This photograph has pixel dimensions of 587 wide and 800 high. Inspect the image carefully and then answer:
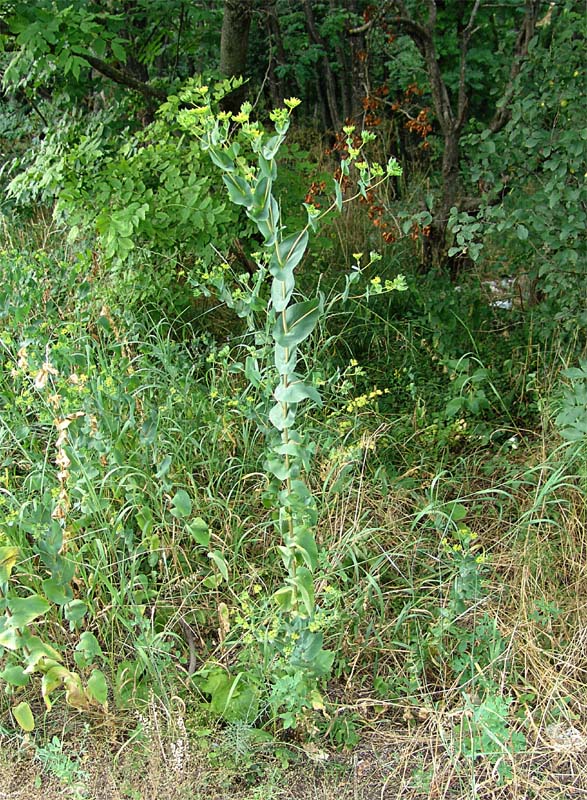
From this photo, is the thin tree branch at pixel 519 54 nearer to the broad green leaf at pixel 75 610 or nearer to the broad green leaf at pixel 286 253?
the broad green leaf at pixel 286 253

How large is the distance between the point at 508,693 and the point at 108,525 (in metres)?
1.18

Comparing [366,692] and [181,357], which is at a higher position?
[181,357]

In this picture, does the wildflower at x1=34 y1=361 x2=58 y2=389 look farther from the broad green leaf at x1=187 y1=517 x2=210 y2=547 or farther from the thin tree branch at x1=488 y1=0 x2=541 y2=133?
the thin tree branch at x1=488 y1=0 x2=541 y2=133

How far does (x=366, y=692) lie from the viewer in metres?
2.24

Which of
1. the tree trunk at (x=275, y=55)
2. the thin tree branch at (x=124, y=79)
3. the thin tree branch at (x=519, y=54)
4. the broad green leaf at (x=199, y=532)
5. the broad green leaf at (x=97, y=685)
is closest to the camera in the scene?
the broad green leaf at (x=97, y=685)

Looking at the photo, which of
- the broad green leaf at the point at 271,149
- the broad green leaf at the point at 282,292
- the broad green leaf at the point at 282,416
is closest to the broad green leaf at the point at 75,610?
the broad green leaf at the point at 282,416

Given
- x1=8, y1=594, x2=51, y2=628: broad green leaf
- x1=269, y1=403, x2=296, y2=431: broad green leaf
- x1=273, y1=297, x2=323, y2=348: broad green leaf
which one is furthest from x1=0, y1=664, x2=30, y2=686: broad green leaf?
x1=273, y1=297, x2=323, y2=348: broad green leaf

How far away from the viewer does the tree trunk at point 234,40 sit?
3846mm

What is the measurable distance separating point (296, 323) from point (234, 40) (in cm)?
272

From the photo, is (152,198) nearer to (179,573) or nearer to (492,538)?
(179,573)

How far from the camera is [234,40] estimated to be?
3.95 meters

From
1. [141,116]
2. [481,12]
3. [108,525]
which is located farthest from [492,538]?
[481,12]

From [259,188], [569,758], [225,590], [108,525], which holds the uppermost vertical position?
[259,188]

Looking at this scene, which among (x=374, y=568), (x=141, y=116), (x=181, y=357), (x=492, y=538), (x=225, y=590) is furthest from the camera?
(x=141, y=116)
